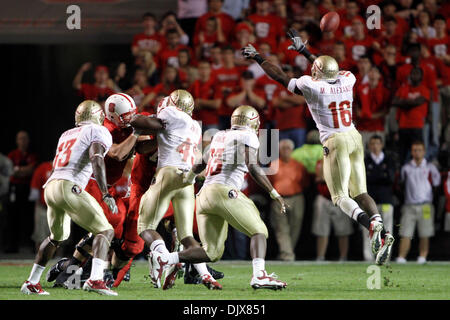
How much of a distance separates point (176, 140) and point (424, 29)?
6.66m

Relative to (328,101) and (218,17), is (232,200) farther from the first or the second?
(218,17)

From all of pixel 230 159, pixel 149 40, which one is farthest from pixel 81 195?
pixel 149 40

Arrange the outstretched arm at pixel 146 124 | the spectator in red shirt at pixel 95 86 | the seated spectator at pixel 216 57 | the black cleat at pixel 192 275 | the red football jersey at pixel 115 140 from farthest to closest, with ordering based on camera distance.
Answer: the seated spectator at pixel 216 57 < the spectator in red shirt at pixel 95 86 < the black cleat at pixel 192 275 < the red football jersey at pixel 115 140 < the outstretched arm at pixel 146 124

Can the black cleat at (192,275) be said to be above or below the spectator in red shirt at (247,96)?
below

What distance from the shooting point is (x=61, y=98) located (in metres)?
14.1

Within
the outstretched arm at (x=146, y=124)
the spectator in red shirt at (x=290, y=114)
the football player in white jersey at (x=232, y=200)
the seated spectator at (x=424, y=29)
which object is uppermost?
the seated spectator at (x=424, y=29)

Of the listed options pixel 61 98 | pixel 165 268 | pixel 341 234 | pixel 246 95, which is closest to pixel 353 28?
pixel 246 95

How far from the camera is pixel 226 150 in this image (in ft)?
27.2

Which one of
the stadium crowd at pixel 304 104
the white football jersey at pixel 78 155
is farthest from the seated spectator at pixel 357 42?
the white football jersey at pixel 78 155

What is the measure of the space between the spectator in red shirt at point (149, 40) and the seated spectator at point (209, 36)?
583 mm

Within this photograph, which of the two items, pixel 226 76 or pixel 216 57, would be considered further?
pixel 216 57

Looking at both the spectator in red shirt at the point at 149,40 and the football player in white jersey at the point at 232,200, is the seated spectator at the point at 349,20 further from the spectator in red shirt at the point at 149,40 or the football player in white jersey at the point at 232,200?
the football player in white jersey at the point at 232,200

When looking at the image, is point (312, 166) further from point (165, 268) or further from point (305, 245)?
point (165, 268)

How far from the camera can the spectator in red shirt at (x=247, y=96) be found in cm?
1263
